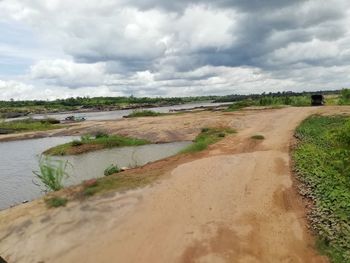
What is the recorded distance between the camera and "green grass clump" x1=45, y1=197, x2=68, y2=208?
34.7 ft

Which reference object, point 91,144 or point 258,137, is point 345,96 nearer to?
point 258,137

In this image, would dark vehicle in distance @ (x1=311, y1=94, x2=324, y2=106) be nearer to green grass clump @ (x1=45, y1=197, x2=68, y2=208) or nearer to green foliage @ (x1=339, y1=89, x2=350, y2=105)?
green foliage @ (x1=339, y1=89, x2=350, y2=105)

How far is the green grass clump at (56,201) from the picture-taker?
34.7ft

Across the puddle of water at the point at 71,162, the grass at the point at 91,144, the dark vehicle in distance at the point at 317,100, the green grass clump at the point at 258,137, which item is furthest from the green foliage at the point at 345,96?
the green grass clump at the point at 258,137

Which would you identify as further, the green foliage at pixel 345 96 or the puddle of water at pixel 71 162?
the green foliage at pixel 345 96

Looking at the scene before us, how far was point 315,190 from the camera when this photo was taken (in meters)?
10.6

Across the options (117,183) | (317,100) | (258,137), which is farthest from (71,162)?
(317,100)

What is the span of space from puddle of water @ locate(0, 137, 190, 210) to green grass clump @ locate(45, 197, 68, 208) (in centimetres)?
485

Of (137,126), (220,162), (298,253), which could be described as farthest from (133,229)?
(137,126)

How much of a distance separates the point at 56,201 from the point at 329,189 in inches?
264

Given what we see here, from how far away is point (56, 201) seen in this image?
10727 millimetres

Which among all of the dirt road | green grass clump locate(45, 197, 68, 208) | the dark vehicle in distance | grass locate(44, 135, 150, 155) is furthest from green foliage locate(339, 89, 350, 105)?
green grass clump locate(45, 197, 68, 208)

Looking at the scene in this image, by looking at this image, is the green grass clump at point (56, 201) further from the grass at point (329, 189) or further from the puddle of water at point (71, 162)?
the grass at point (329, 189)

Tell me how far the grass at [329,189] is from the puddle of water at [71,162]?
23.7ft
